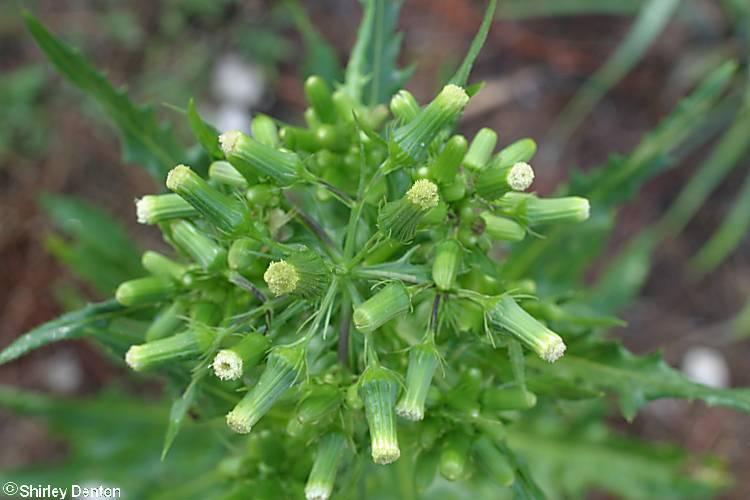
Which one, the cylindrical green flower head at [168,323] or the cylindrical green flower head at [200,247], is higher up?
the cylindrical green flower head at [200,247]

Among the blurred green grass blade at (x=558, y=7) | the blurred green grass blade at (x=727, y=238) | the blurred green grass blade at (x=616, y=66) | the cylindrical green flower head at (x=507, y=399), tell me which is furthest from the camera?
the blurred green grass blade at (x=558, y=7)

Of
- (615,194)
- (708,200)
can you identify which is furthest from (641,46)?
(615,194)

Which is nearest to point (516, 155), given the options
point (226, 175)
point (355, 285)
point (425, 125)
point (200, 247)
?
point (425, 125)

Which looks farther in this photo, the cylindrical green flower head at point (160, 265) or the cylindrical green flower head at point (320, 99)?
the cylindrical green flower head at point (320, 99)

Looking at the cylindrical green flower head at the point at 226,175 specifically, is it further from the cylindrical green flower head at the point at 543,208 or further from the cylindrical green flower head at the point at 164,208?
the cylindrical green flower head at the point at 543,208

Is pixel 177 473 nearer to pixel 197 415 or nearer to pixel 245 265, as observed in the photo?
pixel 197 415

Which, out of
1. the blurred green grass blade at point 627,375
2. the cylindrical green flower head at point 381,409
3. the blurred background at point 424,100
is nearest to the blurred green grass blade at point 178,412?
the cylindrical green flower head at point 381,409

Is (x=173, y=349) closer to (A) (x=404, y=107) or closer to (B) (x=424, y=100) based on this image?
(A) (x=404, y=107)
